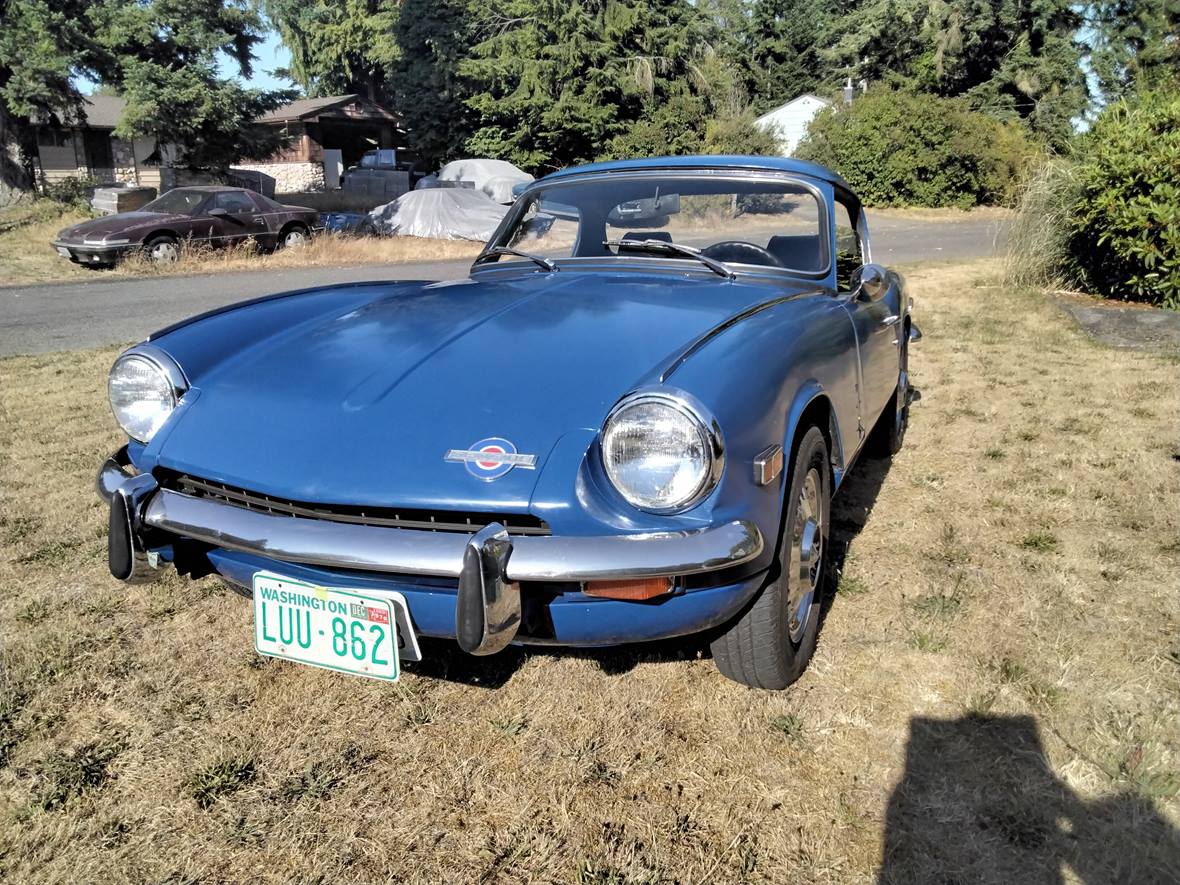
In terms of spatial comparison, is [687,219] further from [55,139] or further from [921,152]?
[55,139]

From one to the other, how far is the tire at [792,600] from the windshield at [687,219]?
0.99 m

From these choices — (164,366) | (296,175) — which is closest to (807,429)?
(164,366)

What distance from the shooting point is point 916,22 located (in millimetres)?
35094

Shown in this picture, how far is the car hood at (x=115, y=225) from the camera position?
44.1 feet

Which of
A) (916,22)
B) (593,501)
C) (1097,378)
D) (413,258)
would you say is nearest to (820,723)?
(593,501)

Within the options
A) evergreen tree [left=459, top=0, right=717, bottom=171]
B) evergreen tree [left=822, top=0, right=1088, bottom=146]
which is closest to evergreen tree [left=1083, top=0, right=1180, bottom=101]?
evergreen tree [left=822, top=0, right=1088, bottom=146]

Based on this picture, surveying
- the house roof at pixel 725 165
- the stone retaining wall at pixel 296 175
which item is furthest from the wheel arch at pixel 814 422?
the stone retaining wall at pixel 296 175

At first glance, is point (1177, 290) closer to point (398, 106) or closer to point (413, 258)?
point (413, 258)

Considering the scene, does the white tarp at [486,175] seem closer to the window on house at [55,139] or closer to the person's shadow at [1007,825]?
the window on house at [55,139]

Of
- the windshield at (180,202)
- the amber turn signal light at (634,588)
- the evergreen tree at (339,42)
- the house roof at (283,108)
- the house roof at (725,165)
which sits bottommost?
the windshield at (180,202)

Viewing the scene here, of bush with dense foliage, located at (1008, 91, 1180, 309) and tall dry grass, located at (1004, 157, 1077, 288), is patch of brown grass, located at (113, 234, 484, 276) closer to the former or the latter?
tall dry grass, located at (1004, 157, 1077, 288)

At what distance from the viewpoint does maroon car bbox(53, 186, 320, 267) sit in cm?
1349

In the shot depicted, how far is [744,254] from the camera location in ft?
10.7

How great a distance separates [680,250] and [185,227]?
13331 mm
